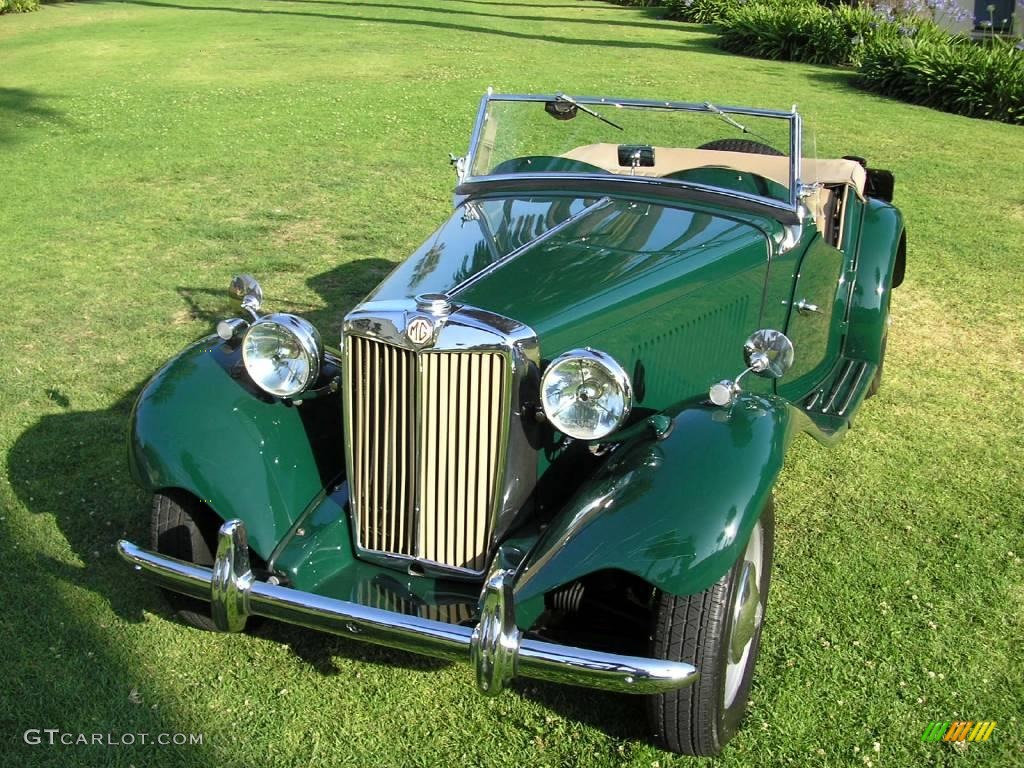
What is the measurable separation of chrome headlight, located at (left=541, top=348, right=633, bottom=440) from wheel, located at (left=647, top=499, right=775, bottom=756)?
51 centimetres

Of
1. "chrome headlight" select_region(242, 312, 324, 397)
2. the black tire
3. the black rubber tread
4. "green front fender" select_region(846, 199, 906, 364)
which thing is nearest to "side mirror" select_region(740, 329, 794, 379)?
the black rubber tread

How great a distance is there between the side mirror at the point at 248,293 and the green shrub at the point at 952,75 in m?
12.2

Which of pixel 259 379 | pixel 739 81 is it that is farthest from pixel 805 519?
pixel 739 81

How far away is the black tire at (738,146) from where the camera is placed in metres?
4.55

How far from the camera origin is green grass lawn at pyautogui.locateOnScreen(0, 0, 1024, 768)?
3.10 meters

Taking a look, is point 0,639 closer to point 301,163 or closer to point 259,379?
point 259,379

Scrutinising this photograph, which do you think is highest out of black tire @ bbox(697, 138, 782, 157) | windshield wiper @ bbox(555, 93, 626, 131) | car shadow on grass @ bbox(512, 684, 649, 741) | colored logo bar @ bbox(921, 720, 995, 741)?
windshield wiper @ bbox(555, 93, 626, 131)

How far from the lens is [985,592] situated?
3.73m

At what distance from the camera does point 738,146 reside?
469cm

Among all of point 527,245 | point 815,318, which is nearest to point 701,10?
point 815,318

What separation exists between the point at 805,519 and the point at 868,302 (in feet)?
4.36

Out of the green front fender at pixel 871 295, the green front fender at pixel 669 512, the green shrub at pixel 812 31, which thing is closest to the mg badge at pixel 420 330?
the green front fender at pixel 669 512

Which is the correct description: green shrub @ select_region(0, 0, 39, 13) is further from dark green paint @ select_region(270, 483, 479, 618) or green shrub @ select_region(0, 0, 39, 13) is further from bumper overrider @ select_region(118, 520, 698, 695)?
bumper overrider @ select_region(118, 520, 698, 695)

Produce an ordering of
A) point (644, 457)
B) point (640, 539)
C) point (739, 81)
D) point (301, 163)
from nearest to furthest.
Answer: point (640, 539)
point (644, 457)
point (301, 163)
point (739, 81)
